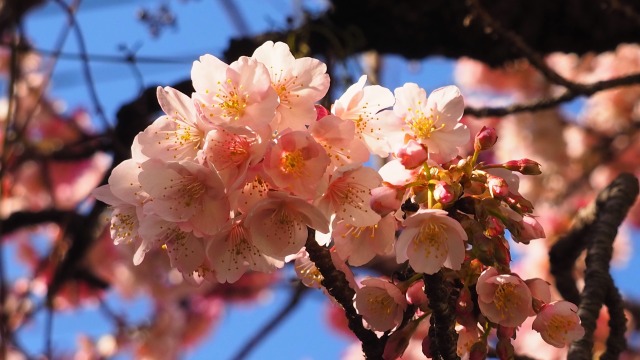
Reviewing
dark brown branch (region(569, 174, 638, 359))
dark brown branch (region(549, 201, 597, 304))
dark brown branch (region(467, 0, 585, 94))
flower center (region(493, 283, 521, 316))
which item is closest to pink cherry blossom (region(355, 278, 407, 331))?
flower center (region(493, 283, 521, 316))

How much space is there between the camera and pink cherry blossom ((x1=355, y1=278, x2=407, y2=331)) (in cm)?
85

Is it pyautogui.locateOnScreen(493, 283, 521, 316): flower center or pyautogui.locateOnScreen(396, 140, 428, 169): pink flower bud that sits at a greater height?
pyautogui.locateOnScreen(396, 140, 428, 169): pink flower bud

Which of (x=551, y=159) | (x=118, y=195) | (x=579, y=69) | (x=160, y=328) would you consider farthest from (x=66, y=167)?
(x=118, y=195)

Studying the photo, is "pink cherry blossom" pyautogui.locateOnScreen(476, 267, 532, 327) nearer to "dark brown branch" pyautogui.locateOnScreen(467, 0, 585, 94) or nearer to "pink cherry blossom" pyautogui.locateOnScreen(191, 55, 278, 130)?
"pink cherry blossom" pyautogui.locateOnScreen(191, 55, 278, 130)

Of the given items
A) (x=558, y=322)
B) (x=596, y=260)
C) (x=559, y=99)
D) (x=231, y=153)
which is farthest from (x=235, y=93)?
(x=559, y=99)

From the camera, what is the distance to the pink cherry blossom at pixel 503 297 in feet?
2.66

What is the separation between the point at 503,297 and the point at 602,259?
0.53 meters

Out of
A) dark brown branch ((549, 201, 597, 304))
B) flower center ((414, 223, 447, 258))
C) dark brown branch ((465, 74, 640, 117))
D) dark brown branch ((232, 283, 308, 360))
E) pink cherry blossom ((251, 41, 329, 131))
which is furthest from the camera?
dark brown branch ((232, 283, 308, 360))

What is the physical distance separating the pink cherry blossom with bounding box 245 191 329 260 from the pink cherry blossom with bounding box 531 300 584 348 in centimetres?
27

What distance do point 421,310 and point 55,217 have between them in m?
1.92

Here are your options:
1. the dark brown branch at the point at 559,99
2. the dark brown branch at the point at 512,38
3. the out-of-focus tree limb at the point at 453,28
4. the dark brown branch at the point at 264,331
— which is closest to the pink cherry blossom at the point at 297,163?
the dark brown branch at the point at 512,38

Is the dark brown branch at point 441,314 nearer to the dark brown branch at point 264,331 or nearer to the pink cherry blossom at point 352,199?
the pink cherry blossom at point 352,199

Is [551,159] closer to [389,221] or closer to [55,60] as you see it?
[55,60]

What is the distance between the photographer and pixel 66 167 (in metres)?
4.69
